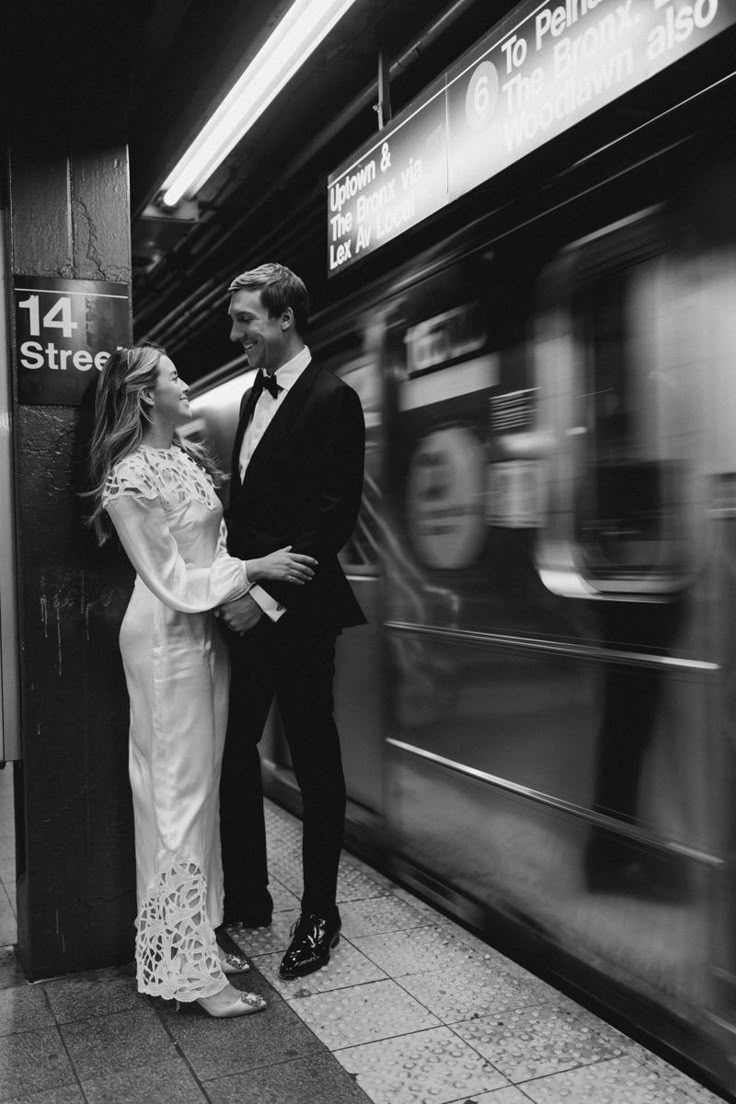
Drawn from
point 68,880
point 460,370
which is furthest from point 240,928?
point 460,370

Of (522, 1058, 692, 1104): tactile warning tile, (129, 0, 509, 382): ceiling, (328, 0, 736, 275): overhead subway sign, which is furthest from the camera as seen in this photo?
(129, 0, 509, 382): ceiling

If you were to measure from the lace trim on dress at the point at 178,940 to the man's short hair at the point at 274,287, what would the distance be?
60.8 inches

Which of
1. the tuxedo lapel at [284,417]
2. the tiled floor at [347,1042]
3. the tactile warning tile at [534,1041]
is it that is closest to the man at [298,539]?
the tuxedo lapel at [284,417]

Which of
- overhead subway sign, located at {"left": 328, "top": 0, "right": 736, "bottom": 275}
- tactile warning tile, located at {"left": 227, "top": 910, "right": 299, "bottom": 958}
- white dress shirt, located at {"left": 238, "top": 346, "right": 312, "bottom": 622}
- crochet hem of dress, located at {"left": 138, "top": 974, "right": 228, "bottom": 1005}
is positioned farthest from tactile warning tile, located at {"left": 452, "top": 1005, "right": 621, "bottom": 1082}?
overhead subway sign, located at {"left": 328, "top": 0, "right": 736, "bottom": 275}

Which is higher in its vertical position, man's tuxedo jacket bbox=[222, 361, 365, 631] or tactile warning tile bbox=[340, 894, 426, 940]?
man's tuxedo jacket bbox=[222, 361, 365, 631]

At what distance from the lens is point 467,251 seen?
314 cm

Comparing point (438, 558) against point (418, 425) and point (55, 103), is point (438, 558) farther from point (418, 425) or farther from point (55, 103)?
point (55, 103)

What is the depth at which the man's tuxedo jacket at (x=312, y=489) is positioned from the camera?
2.83 m

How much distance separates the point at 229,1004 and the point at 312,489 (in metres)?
1.38

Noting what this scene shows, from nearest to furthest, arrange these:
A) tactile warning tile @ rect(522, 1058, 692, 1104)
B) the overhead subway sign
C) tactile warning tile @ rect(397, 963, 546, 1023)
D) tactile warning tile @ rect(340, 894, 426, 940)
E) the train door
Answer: the overhead subway sign → tactile warning tile @ rect(522, 1058, 692, 1104) → tactile warning tile @ rect(397, 963, 546, 1023) → the train door → tactile warning tile @ rect(340, 894, 426, 940)

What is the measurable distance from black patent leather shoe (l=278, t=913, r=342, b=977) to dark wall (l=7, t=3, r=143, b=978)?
1.56ft

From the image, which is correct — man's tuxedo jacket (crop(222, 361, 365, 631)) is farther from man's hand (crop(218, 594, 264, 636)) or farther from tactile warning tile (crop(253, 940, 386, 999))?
tactile warning tile (crop(253, 940, 386, 999))

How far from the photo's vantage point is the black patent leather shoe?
2.86 m

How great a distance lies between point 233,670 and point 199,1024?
973 mm
